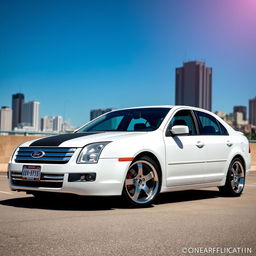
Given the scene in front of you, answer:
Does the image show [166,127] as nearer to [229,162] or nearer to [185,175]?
[185,175]

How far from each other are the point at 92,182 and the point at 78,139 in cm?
73

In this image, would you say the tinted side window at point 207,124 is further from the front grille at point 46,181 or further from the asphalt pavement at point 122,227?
the front grille at point 46,181

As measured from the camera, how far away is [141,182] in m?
7.91

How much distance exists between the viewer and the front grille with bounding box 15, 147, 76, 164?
743 cm

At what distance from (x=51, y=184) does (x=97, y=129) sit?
1.99 meters

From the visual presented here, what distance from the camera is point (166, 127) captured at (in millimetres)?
8555

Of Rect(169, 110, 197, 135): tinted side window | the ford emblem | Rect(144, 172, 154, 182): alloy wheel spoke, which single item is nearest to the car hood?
the ford emblem

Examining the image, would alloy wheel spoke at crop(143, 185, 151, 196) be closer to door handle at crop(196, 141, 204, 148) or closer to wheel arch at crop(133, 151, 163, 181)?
wheel arch at crop(133, 151, 163, 181)

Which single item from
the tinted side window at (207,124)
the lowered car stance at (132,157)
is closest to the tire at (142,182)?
the lowered car stance at (132,157)

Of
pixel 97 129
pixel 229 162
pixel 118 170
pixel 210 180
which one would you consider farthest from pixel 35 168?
pixel 229 162

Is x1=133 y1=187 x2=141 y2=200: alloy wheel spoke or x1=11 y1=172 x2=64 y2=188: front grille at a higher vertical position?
x1=11 y1=172 x2=64 y2=188: front grille

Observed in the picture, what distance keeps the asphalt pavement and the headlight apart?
71 centimetres

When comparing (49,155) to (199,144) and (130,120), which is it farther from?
(199,144)

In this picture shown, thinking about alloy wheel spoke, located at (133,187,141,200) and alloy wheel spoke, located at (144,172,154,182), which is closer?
alloy wheel spoke, located at (133,187,141,200)
